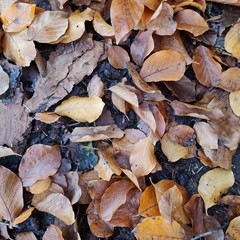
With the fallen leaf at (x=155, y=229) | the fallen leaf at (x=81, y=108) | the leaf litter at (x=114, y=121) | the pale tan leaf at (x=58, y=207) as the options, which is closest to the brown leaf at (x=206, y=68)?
the leaf litter at (x=114, y=121)

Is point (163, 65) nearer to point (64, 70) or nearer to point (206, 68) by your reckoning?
point (206, 68)

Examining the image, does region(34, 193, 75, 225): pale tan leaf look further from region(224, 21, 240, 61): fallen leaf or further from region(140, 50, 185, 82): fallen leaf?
region(224, 21, 240, 61): fallen leaf

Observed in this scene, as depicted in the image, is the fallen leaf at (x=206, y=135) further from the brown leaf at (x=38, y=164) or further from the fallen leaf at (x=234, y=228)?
the brown leaf at (x=38, y=164)

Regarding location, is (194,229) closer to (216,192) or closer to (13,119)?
(216,192)

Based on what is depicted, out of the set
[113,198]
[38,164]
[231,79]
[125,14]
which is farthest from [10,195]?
[231,79]

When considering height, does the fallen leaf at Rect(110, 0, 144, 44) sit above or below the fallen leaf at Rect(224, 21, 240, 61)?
above

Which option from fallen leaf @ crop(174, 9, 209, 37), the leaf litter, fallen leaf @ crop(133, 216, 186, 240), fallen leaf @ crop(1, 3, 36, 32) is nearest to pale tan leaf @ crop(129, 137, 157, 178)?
the leaf litter
